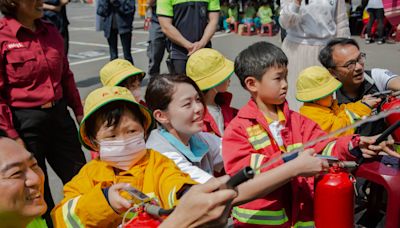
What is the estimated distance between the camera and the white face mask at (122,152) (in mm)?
1901

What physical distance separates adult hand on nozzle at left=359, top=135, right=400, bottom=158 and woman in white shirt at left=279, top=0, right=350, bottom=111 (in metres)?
1.89

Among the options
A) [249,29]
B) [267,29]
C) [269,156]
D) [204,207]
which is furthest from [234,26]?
[204,207]

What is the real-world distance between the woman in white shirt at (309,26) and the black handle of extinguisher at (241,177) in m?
2.98

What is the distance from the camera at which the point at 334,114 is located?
2934 mm

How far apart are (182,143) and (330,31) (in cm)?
227

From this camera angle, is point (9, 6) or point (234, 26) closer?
point (9, 6)

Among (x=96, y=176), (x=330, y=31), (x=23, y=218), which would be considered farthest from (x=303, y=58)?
(x=23, y=218)

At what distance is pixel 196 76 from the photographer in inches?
117

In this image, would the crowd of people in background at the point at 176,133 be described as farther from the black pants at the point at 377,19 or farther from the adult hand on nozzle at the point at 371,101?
the black pants at the point at 377,19

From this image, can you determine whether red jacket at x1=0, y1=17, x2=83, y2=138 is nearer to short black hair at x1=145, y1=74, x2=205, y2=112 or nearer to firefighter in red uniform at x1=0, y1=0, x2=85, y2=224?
firefighter in red uniform at x1=0, y1=0, x2=85, y2=224

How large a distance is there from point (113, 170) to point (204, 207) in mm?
767

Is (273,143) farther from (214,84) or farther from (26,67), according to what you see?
(26,67)

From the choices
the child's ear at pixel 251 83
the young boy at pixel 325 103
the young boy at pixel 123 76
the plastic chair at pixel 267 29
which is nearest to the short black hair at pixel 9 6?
the young boy at pixel 123 76

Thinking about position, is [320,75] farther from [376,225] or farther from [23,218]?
[23,218]
